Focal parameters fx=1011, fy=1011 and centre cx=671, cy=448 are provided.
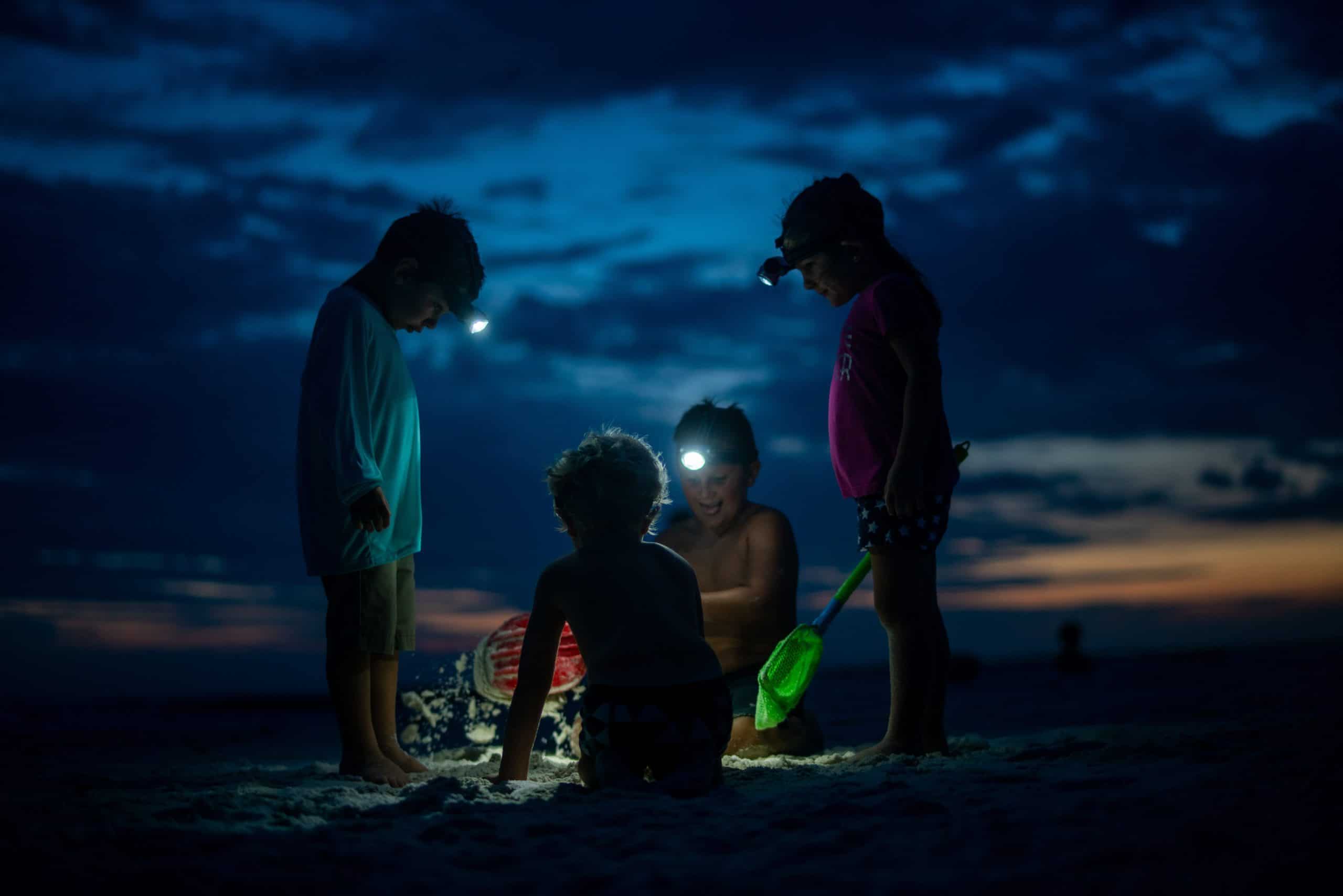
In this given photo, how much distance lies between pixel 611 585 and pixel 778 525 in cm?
161

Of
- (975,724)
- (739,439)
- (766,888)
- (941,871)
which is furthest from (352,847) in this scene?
(975,724)

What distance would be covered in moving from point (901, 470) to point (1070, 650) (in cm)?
1378

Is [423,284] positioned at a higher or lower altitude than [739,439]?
higher

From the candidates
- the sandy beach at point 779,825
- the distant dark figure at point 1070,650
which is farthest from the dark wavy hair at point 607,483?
the distant dark figure at point 1070,650

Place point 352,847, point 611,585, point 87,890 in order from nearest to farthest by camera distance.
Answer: point 87,890
point 352,847
point 611,585

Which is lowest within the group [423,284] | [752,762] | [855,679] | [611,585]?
[855,679]

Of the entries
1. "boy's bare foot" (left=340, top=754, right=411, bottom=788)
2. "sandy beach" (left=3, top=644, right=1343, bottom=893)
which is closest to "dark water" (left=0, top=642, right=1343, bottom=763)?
"sandy beach" (left=3, top=644, right=1343, bottom=893)

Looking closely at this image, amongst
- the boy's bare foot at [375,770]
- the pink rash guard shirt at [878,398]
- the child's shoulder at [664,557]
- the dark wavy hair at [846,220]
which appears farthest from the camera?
the dark wavy hair at [846,220]

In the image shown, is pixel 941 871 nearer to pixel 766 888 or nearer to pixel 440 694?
pixel 766 888

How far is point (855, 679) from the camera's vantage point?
1539 cm

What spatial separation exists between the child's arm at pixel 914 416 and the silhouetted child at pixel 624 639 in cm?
80

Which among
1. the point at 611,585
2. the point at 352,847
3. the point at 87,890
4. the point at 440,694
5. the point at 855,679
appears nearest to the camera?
the point at 87,890

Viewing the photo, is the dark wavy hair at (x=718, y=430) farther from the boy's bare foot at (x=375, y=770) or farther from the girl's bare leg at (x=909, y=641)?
the boy's bare foot at (x=375, y=770)

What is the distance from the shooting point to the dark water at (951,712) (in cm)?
557
